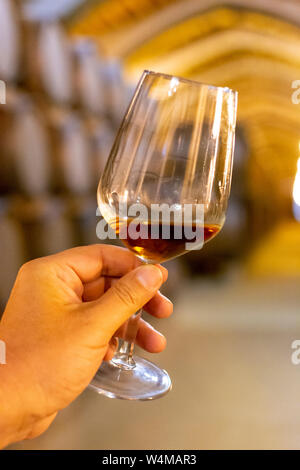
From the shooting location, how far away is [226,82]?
15.1 m

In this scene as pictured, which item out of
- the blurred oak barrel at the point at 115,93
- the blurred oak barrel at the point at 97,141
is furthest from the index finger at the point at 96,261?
the blurred oak barrel at the point at 115,93

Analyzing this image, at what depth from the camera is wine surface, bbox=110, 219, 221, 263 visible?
0.78 metres

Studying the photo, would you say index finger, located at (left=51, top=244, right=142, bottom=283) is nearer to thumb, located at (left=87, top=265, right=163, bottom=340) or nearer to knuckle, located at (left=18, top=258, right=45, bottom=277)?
knuckle, located at (left=18, top=258, right=45, bottom=277)

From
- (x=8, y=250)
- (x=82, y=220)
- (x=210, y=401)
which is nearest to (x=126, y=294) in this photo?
(x=8, y=250)

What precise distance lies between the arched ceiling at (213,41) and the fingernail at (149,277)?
4.19 metres

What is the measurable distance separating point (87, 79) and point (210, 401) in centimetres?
163

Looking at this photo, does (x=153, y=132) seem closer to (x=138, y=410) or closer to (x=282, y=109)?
(x=138, y=410)

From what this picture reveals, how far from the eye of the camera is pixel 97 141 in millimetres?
2957

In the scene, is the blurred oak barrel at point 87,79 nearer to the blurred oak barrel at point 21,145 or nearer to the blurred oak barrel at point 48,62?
the blurred oak barrel at point 48,62

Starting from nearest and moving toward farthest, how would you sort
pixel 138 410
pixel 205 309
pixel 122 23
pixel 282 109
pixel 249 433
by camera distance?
pixel 249 433 < pixel 138 410 < pixel 205 309 < pixel 122 23 < pixel 282 109

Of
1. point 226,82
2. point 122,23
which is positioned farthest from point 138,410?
point 226,82

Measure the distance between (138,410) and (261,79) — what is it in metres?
14.1

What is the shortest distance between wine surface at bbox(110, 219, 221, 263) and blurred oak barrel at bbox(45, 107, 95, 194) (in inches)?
70.9

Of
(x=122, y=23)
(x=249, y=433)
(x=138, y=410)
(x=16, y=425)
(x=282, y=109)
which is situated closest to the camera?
(x=16, y=425)
